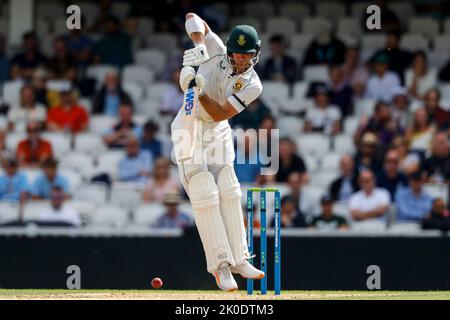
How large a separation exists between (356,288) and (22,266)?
2.85 m

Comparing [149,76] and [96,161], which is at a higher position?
[149,76]

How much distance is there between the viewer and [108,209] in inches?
502

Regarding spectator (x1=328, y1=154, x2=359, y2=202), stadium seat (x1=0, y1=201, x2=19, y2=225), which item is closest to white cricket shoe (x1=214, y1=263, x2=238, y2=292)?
Answer: spectator (x1=328, y1=154, x2=359, y2=202)

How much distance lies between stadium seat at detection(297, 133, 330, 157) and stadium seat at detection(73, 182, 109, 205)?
212 centimetres

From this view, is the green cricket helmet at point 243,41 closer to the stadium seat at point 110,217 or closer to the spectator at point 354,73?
the stadium seat at point 110,217

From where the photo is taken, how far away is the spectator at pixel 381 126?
13297mm

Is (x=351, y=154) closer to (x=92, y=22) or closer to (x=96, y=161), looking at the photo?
(x=96, y=161)

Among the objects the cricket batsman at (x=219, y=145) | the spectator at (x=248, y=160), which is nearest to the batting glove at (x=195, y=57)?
the cricket batsman at (x=219, y=145)

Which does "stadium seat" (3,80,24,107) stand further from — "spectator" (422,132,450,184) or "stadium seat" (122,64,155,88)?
"spectator" (422,132,450,184)

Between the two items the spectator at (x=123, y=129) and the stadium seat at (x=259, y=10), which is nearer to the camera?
the spectator at (x=123, y=129)

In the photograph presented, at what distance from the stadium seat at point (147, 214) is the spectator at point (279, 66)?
240 cm

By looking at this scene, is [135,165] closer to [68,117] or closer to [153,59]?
[68,117]
